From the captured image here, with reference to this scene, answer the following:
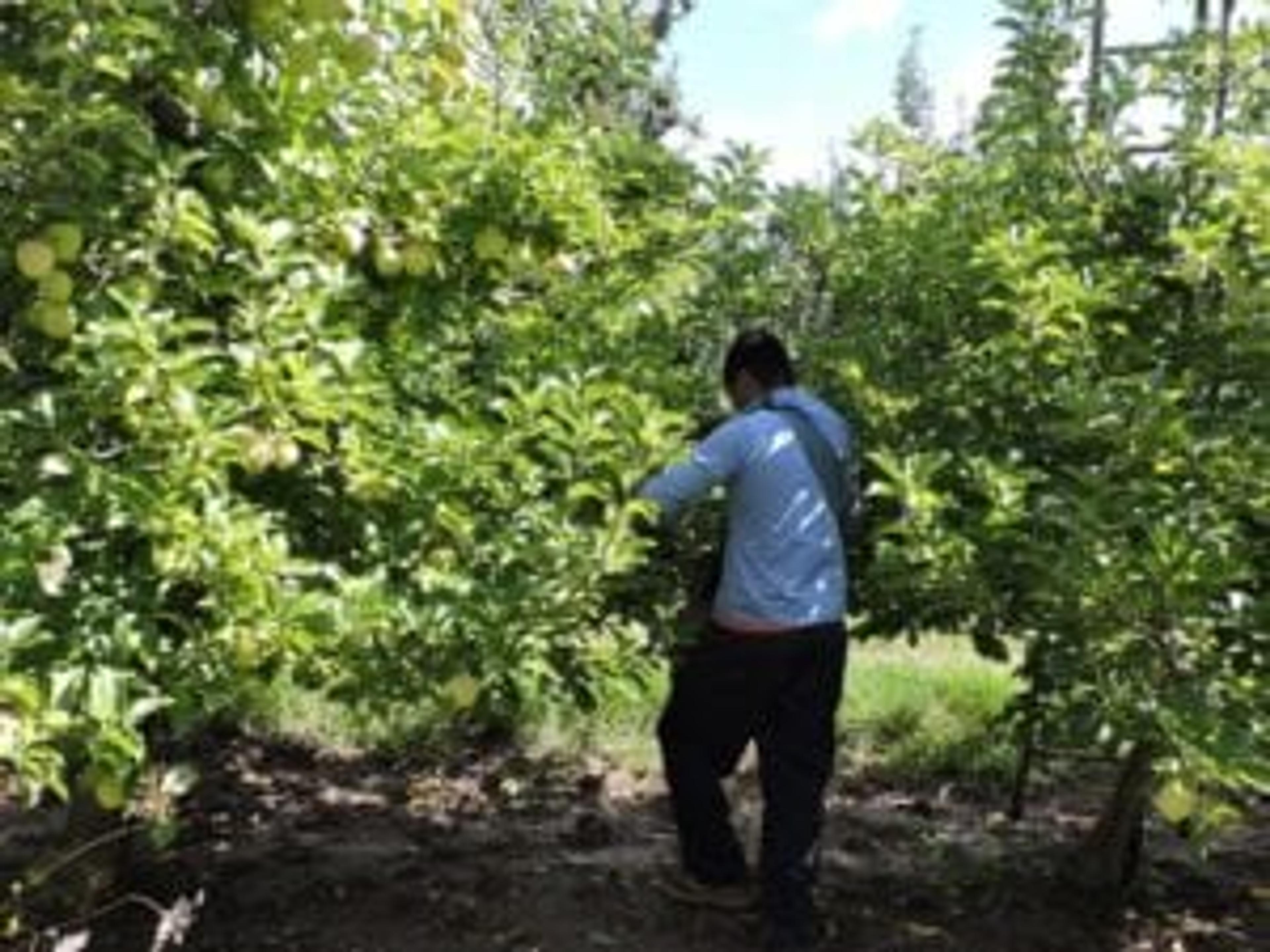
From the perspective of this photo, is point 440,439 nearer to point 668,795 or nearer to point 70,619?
point 70,619

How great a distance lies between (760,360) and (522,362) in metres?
0.72

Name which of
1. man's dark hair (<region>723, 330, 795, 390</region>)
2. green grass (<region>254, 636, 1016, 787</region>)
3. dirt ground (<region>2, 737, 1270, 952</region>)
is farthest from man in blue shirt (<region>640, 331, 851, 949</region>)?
green grass (<region>254, 636, 1016, 787</region>)

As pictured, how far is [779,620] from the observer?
5180 mm

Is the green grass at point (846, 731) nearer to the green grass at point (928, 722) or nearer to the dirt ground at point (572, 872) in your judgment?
the green grass at point (928, 722)

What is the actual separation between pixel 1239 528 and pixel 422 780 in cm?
323

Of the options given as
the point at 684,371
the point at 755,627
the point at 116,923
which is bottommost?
the point at 116,923

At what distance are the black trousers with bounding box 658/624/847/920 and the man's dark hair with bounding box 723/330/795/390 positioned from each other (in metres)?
0.67

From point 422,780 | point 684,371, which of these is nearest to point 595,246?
point 684,371

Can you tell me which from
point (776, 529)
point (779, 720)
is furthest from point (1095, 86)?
point (779, 720)

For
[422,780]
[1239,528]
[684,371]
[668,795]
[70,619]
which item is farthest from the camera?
[422,780]

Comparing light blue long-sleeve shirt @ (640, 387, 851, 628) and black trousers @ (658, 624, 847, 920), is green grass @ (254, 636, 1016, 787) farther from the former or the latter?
light blue long-sleeve shirt @ (640, 387, 851, 628)

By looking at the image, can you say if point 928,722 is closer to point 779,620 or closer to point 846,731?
point 846,731

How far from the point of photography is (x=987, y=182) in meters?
5.52

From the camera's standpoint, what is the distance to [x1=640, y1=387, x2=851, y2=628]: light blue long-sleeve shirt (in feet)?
16.7
